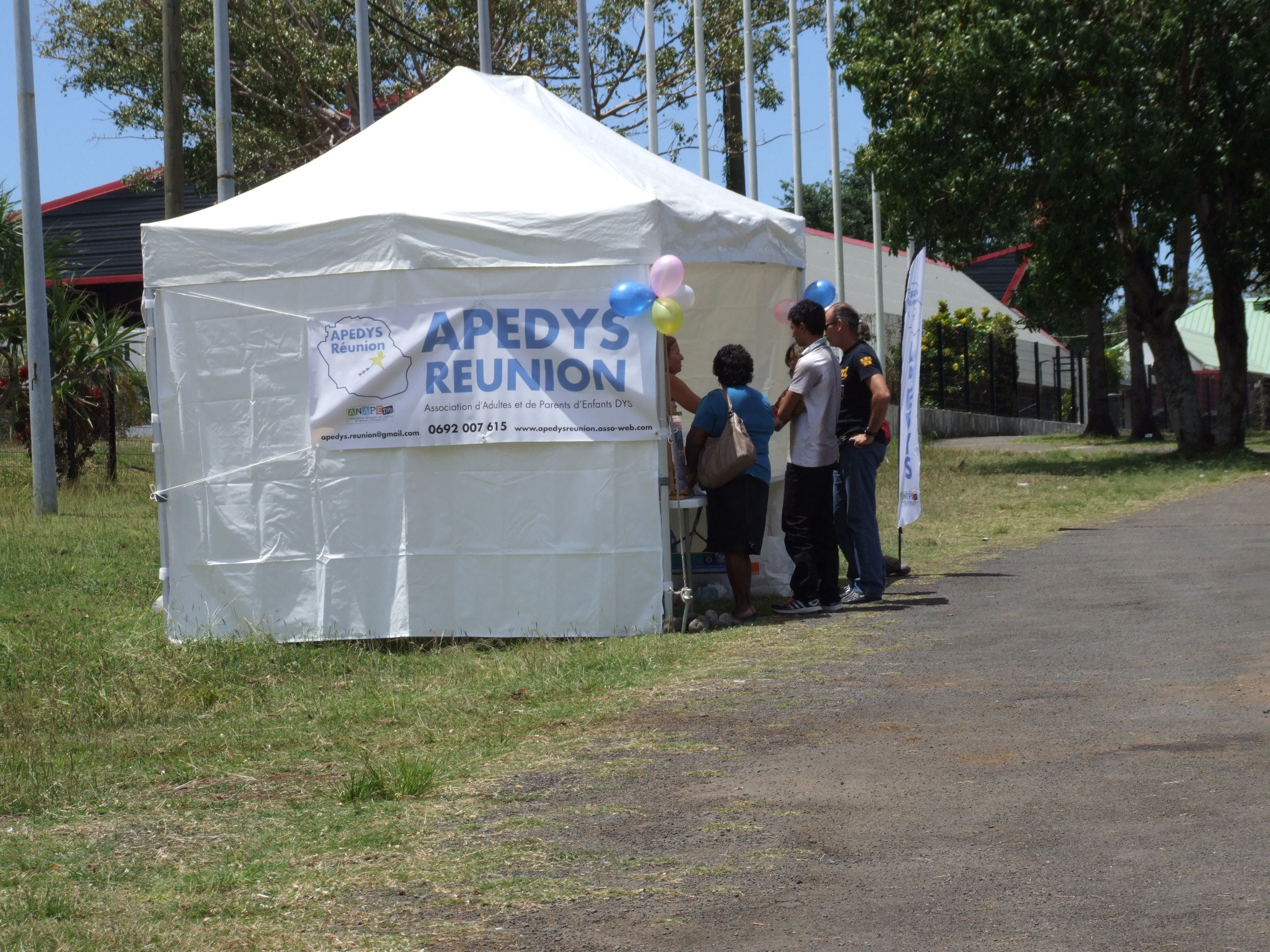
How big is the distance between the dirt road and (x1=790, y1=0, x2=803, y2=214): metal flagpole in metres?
21.4

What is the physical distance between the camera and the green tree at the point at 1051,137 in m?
19.4

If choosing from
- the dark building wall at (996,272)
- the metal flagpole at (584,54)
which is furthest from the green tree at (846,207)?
the metal flagpole at (584,54)

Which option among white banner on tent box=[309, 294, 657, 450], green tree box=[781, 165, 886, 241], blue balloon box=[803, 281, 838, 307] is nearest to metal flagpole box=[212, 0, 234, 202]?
white banner on tent box=[309, 294, 657, 450]

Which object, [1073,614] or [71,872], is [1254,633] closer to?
[1073,614]

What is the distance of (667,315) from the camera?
7.93 meters

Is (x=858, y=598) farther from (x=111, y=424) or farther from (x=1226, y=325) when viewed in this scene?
(x=1226, y=325)

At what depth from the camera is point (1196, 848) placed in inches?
155

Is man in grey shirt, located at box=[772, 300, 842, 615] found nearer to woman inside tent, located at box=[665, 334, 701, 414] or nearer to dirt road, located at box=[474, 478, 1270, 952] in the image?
woman inside tent, located at box=[665, 334, 701, 414]

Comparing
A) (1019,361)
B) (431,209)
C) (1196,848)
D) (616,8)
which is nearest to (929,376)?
(1019,361)

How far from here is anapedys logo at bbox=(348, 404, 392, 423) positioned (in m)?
8.30

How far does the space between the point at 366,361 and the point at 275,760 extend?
10.4 ft

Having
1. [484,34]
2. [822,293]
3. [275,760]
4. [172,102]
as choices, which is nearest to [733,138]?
[484,34]

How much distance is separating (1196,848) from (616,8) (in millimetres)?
30913

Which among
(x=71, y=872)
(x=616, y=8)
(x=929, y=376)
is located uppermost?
(x=616, y=8)
